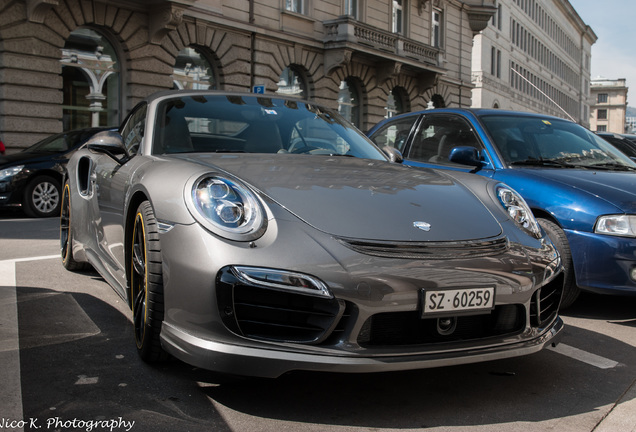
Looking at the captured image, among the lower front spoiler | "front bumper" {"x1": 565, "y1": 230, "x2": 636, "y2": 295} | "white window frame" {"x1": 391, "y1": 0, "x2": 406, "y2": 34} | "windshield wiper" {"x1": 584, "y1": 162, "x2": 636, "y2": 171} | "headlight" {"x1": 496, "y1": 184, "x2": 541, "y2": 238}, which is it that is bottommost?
the lower front spoiler

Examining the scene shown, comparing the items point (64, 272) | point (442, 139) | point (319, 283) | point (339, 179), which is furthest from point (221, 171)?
point (442, 139)

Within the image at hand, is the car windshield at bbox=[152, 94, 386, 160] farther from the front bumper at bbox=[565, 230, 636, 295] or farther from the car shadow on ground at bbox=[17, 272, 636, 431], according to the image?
the front bumper at bbox=[565, 230, 636, 295]

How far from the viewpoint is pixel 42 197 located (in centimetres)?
1107

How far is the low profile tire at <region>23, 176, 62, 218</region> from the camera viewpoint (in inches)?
431

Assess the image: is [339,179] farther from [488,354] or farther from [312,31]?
[312,31]

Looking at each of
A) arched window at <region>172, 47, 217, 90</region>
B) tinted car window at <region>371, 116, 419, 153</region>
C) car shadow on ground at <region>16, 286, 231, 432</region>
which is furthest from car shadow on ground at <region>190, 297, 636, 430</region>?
arched window at <region>172, 47, 217, 90</region>

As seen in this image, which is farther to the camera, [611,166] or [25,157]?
[25,157]

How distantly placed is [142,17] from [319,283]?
17.7 m

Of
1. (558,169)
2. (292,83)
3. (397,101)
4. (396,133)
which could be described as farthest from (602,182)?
(397,101)

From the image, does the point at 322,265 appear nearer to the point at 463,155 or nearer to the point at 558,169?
the point at 463,155

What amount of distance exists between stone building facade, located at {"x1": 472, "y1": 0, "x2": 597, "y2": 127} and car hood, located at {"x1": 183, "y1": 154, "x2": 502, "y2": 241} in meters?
26.9

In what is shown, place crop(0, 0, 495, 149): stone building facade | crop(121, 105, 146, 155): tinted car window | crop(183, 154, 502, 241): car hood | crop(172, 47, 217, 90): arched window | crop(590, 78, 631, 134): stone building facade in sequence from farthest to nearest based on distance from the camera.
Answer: crop(590, 78, 631, 134): stone building facade, crop(172, 47, 217, 90): arched window, crop(0, 0, 495, 149): stone building facade, crop(121, 105, 146, 155): tinted car window, crop(183, 154, 502, 241): car hood

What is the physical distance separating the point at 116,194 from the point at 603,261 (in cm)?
280

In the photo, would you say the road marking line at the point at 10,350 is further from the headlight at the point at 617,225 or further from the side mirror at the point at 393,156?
the headlight at the point at 617,225
